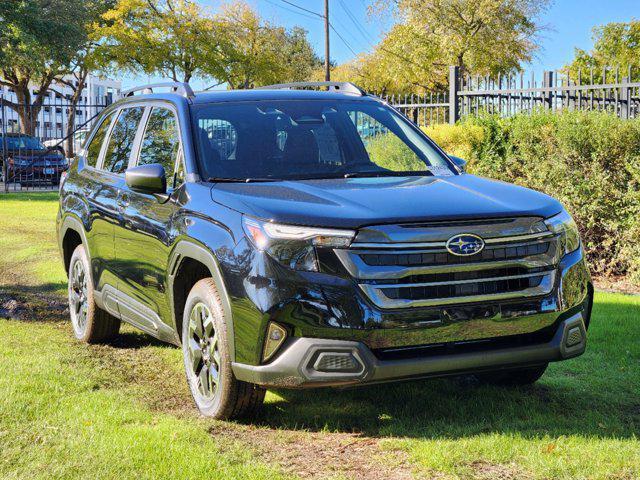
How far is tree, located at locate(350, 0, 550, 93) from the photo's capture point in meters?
46.7

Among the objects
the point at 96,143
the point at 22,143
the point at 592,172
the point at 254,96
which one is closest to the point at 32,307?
the point at 96,143

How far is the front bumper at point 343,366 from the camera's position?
419 cm

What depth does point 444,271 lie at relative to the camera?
13.8 ft

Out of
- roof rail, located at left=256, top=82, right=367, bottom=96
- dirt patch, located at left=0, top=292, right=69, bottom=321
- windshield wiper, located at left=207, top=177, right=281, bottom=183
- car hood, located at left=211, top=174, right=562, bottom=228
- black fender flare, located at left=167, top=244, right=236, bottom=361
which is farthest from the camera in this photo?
dirt patch, located at left=0, top=292, right=69, bottom=321

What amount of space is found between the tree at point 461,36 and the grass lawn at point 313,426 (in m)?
41.9

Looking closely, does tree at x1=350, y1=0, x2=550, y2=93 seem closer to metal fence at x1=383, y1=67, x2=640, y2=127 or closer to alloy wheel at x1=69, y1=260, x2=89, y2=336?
metal fence at x1=383, y1=67, x2=640, y2=127

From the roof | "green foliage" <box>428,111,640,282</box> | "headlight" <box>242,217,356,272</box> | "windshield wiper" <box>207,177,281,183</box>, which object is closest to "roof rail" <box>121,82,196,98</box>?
the roof

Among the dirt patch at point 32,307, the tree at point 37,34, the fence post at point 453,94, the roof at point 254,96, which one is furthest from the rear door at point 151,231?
the tree at point 37,34

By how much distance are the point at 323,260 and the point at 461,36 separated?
4470 centimetres

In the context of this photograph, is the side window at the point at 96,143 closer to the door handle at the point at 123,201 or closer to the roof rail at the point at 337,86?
the door handle at the point at 123,201

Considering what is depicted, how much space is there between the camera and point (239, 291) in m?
4.36

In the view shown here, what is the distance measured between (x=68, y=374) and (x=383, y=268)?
275cm

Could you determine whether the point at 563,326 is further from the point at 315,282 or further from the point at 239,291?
the point at 239,291

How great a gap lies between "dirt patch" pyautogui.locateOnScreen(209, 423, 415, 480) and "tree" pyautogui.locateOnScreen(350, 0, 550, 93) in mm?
43604
